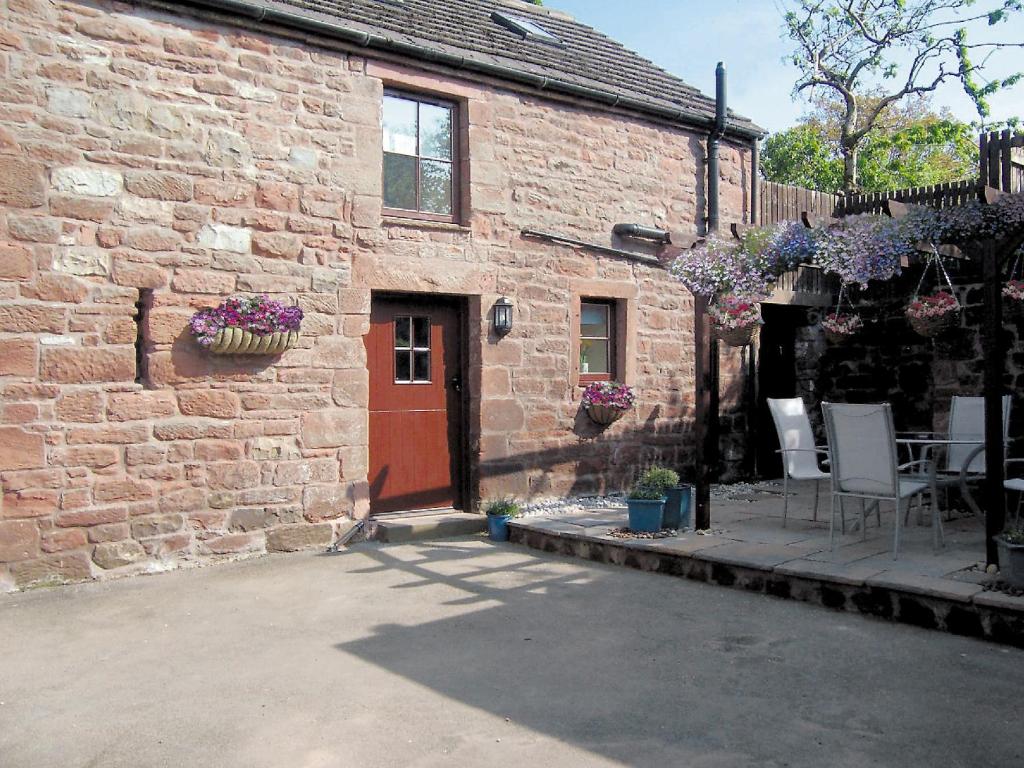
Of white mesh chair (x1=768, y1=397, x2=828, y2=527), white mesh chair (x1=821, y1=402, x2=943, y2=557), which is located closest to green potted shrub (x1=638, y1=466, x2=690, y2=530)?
white mesh chair (x1=768, y1=397, x2=828, y2=527)

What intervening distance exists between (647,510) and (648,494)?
12cm

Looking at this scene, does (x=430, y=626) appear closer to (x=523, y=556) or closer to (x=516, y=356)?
(x=523, y=556)

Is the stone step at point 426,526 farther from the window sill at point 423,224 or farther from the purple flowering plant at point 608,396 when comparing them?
the window sill at point 423,224

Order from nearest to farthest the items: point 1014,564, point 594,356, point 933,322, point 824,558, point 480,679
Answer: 1. point 480,679
2. point 1014,564
3. point 824,558
4. point 933,322
5. point 594,356

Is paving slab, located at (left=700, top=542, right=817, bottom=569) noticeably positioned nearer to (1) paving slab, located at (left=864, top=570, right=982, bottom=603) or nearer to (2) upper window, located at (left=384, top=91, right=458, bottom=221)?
(1) paving slab, located at (left=864, top=570, right=982, bottom=603)

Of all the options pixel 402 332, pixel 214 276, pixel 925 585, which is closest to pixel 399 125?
pixel 402 332

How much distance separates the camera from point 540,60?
816cm

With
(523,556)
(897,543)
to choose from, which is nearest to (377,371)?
(523,556)

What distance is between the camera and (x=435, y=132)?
7.42m

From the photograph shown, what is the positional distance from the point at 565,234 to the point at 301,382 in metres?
2.94

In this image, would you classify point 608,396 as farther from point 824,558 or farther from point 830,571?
point 830,571

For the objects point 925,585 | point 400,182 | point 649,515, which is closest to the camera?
point 925,585

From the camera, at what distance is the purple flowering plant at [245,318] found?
5.92m

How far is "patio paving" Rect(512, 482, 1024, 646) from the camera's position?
4352 millimetres
